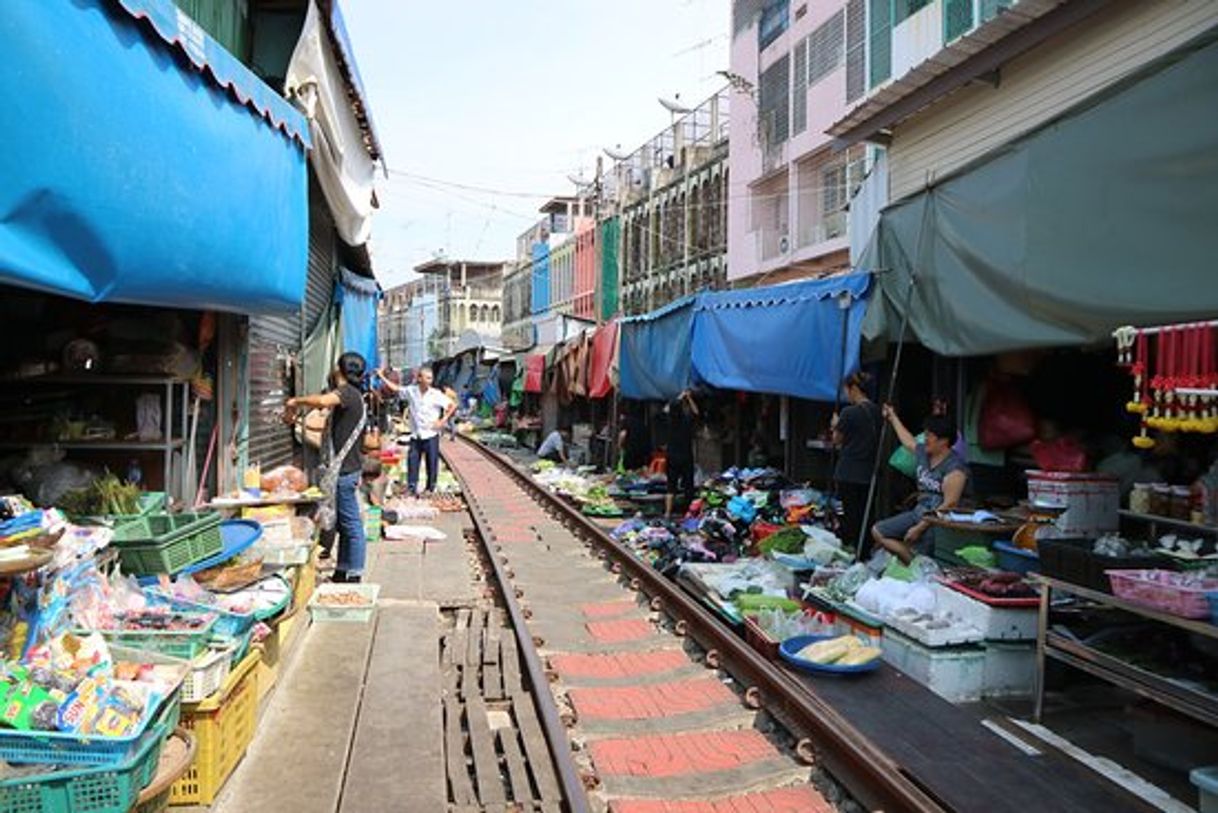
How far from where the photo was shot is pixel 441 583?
9.23 m

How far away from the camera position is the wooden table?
14.8 ft

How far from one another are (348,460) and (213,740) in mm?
4391

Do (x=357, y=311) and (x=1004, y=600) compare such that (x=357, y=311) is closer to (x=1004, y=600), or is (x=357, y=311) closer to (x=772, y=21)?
(x=1004, y=600)

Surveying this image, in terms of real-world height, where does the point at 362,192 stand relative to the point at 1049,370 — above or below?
above

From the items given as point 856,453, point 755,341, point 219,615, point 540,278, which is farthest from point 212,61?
point 540,278

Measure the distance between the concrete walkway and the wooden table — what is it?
355cm

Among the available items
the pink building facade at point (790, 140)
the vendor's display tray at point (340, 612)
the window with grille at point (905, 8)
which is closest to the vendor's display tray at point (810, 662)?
the vendor's display tray at point (340, 612)

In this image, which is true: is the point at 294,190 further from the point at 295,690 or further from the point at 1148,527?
the point at 1148,527

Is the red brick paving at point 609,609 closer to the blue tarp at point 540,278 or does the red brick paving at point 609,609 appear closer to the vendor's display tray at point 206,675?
the vendor's display tray at point 206,675

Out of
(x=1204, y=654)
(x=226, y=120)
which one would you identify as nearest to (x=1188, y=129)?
(x=1204, y=654)

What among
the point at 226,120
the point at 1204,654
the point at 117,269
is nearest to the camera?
the point at 117,269

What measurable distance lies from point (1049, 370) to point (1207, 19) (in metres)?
2.87

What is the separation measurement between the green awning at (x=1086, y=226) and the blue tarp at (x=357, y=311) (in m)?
7.91

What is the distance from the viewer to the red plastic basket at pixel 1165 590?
4.60 meters
